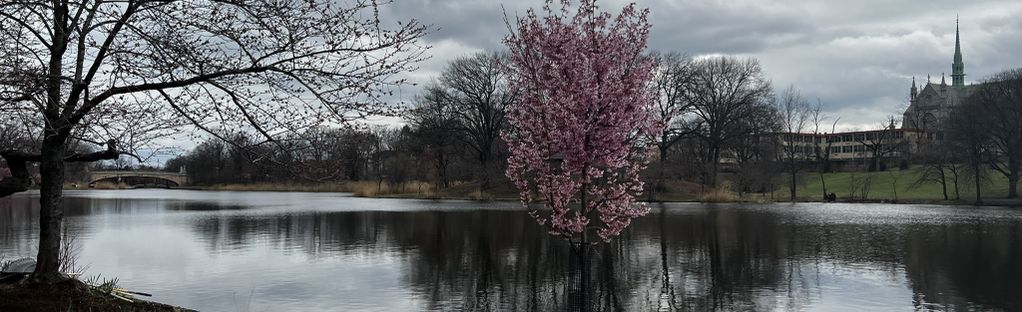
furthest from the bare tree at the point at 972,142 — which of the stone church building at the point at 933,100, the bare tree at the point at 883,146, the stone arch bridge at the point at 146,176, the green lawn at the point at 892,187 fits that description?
the stone arch bridge at the point at 146,176

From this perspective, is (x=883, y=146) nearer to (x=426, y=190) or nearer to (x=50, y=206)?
(x=426, y=190)

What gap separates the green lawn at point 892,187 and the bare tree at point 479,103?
2643 centimetres

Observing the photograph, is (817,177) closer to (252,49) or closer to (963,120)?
(963,120)

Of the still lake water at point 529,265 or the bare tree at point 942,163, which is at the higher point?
the bare tree at point 942,163

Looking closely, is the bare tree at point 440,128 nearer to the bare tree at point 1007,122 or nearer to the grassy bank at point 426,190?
the grassy bank at point 426,190

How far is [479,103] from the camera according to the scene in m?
65.0

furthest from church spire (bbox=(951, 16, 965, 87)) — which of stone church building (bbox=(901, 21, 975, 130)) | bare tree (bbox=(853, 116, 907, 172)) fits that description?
bare tree (bbox=(853, 116, 907, 172))

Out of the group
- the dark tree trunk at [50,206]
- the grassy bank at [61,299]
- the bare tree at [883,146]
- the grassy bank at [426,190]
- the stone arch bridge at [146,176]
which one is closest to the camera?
the grassy bank at [61,299]

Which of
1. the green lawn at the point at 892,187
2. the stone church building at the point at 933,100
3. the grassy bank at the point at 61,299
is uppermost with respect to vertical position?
the stone church building at the point at 933,100

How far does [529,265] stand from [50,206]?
11059 mm

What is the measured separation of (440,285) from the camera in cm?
1527

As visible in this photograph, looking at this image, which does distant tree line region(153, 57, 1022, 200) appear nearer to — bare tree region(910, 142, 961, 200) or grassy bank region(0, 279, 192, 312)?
bare tree region(910, 142, 961, 200)

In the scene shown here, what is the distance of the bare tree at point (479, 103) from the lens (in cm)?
6353

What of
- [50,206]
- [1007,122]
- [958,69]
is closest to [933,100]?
[958,69]
